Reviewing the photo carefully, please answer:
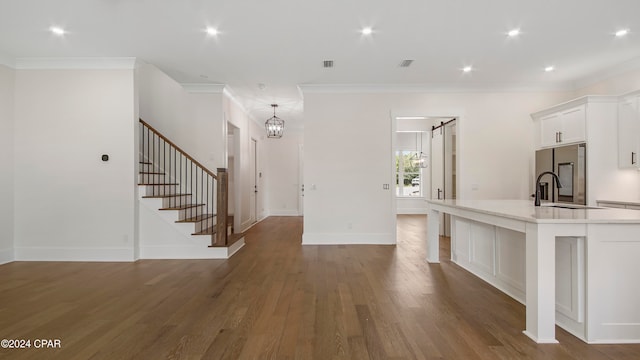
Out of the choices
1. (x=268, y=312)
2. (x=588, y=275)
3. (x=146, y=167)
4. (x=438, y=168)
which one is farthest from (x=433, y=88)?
(x=146, y=167)

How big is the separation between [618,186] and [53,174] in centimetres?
834

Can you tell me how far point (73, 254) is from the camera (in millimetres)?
4539

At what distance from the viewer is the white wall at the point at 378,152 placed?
562cm

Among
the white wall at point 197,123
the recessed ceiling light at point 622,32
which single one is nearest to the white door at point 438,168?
the recessed ceiling light at point 622,32

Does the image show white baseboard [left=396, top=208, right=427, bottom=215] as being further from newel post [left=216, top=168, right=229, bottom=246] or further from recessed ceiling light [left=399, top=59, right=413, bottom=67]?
newel post [left=216, top=168, right=229, bottom=246]

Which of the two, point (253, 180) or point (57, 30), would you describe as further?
point (253, 180)

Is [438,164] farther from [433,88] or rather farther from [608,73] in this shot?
[608,73]

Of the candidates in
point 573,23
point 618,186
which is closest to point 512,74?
point 573,23

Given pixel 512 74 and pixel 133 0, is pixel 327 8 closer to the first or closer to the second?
pixel 133 0

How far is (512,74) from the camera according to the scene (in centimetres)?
504

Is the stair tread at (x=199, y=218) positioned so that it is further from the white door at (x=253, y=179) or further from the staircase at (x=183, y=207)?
the white door at (x=253, y=179)

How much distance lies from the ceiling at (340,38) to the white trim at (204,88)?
249mm

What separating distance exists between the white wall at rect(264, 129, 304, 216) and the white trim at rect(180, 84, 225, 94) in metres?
4.78

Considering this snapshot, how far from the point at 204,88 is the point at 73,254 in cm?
339
